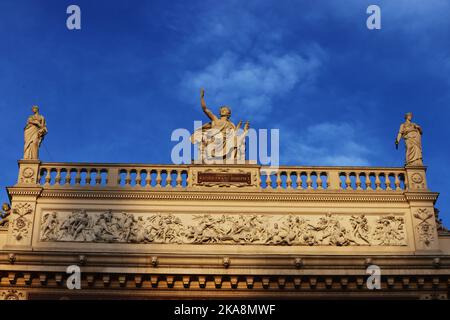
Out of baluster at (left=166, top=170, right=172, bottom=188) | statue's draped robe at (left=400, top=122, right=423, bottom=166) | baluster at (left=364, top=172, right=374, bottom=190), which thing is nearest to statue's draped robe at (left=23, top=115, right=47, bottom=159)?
baluster at (left=166, top=170, right=172, bottom=188)

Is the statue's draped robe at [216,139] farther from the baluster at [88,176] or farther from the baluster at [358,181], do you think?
the baluster at [358,181]

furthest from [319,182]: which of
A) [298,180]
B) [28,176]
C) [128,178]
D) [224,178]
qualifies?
[28,176]

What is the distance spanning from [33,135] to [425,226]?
14.0 meters

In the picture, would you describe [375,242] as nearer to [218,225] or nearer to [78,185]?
[218,225]

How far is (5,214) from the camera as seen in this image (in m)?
27.1

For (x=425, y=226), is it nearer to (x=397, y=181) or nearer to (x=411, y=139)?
(x=397, y=181)

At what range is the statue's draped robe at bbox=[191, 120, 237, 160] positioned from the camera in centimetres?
2859

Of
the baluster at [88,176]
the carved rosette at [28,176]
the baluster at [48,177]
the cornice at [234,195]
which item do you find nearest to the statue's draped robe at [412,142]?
the cornice at [234,195]

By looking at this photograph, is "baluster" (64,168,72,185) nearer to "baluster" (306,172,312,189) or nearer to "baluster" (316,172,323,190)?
"baluster" (306,172,312,189)

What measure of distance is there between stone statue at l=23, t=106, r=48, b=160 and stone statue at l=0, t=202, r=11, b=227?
1839mm

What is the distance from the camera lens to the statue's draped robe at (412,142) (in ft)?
92.8

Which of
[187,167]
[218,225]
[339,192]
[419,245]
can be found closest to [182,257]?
[218,225]

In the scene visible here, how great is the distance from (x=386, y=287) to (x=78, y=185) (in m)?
10.9

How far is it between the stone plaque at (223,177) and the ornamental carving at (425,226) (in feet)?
19.5
